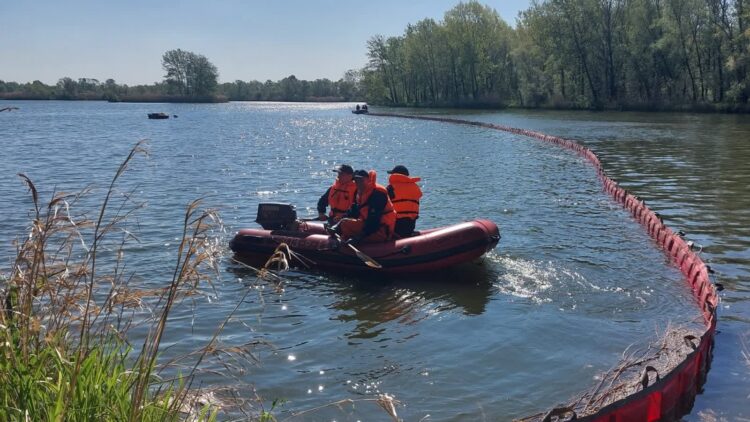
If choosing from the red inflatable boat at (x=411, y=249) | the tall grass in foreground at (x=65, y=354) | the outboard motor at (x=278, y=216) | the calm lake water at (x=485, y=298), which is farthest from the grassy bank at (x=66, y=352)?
the outboard motor at (x=278, y=216)

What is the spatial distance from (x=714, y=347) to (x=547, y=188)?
11.9 meters

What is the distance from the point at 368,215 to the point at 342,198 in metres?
0.88

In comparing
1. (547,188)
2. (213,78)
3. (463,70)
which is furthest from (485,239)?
(213,78)

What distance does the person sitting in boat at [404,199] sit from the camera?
10414 mm

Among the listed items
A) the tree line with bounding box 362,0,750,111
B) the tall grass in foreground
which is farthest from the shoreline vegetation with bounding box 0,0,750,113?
the tall grass in foreground

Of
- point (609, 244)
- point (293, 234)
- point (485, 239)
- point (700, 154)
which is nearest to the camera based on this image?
point (485, 239)

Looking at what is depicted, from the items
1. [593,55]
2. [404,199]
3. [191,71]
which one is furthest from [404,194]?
[191,71]

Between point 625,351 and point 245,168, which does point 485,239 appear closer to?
point 625,351

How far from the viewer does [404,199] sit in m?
10.4

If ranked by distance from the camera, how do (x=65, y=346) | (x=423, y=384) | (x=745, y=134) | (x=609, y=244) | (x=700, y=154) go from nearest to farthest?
(x=65, y=346) < (x=423, y=384) < (x=609, y=244) < (x=700, y=154) < (x=745, y=134)

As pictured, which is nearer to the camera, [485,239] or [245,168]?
[485,239]

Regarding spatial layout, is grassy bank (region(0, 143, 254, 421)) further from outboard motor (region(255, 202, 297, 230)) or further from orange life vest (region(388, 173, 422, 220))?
outboard motor (region(255, 202, 297, 230))

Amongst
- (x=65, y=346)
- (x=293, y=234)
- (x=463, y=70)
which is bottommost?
(x=293, y=234)

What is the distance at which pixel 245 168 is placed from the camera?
1006 inches
